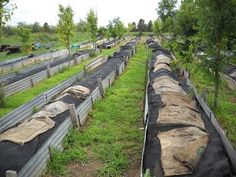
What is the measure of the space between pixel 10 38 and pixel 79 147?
68792 mm

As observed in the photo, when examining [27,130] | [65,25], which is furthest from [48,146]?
[65,25]

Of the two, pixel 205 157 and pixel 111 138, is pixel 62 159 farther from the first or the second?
pixel 205 157

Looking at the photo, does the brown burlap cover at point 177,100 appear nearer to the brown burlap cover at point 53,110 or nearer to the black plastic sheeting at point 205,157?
the black plastic sheeting at point 205,157

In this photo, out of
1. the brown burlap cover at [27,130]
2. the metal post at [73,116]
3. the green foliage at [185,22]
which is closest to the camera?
the brown burlap cover at [27,130]

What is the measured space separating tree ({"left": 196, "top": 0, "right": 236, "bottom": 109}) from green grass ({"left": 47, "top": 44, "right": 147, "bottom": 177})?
3435mm

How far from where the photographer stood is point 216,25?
11.1 meters

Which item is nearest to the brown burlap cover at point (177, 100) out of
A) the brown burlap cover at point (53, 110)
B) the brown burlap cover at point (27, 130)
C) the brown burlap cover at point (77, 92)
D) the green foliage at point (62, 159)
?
the green foliage at point (62, 159)

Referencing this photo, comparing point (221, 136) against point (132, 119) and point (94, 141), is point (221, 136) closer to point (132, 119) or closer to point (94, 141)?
point (94, 141)

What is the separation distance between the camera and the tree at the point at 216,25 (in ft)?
35.7

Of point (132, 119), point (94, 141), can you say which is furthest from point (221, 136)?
point (132, 119)

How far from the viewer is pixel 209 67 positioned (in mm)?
11867

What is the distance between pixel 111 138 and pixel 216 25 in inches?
213

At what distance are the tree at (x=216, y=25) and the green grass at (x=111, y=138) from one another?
343 cm

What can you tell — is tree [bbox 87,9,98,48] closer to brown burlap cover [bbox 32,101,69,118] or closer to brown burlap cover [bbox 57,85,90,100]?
brown burlap cover [bbox 57,85,90,100]
